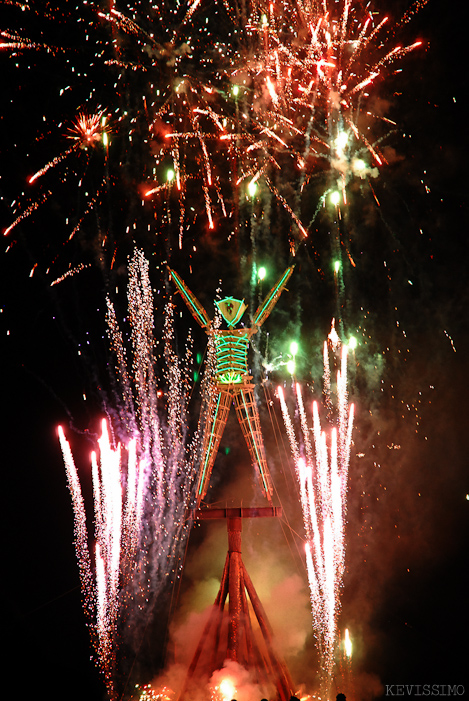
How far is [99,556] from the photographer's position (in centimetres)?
1473

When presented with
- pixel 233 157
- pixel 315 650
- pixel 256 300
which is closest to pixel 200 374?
pixel 256 300

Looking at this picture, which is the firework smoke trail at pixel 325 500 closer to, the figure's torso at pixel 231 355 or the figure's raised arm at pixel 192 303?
the figure's torso at pixel 231 355

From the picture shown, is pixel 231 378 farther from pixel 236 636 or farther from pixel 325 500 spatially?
pixel 236 636

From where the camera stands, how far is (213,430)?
1428 centimetres

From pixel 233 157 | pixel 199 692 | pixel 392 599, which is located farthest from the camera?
pixel 392 599

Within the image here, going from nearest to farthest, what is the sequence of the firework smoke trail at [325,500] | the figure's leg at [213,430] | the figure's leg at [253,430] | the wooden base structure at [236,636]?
the wooden base structure at [236,636]
the figure's leg at [253,430]
the figure's leg at [213,430]
the firework smoke trail at [325,500]

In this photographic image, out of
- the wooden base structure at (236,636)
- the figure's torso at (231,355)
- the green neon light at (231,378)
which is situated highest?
the figure's torso at (231,355)

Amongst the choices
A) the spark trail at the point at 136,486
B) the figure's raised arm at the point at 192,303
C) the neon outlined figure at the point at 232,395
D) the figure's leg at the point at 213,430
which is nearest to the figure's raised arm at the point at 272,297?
the neon outlined figure at the point at 232,395

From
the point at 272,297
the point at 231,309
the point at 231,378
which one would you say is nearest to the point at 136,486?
the point at 231,378

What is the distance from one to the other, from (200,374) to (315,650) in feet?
35.0

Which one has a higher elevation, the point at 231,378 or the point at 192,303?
the point at 192,303

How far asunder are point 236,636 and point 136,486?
5.04 meters

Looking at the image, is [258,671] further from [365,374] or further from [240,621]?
[365,374]

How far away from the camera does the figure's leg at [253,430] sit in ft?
46.0
